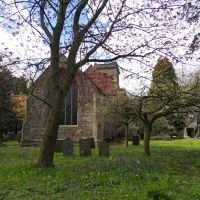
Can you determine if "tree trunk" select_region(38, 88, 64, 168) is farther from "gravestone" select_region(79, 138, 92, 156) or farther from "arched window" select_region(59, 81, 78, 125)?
"arched window" select_region(59, 81, 78, 125)

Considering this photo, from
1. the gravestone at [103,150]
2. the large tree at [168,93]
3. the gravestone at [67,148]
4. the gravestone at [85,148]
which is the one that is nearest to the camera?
the large tree at [168,93]

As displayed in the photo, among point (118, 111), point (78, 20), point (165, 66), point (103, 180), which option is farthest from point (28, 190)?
point (118, 111)

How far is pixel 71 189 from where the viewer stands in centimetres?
1062

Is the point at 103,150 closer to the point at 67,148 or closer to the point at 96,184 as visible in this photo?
the point at 67,148

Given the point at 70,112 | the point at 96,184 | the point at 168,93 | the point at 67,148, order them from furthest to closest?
the point at 70,112
the point at 67,148
the point at 168,93
the point at 96,184

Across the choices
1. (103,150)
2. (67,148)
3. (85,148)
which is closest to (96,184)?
(103,150)

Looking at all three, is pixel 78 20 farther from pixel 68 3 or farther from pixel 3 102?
pixel 3 102

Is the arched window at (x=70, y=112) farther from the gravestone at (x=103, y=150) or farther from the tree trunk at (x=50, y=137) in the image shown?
the tree trunk at (x=50, y=137)

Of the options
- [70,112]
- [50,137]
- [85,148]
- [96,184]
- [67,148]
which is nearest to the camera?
[96,184]

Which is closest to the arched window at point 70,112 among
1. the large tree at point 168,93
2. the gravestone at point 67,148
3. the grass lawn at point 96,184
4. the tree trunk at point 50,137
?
the gravestone at point 67,148

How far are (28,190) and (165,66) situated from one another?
386 inches

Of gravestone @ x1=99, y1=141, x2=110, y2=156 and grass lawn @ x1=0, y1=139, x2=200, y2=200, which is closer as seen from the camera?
grass lawn @ x1=0, y1=139, x2=200, y2=200

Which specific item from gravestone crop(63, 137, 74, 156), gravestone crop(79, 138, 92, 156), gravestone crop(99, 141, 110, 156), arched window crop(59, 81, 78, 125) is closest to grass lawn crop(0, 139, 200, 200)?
gravestone crop(99, 141, 110, 156)

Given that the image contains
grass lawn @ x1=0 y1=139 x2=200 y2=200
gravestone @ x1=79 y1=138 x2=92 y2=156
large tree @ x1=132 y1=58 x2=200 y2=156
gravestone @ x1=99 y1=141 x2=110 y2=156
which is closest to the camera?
grass lawn @ x1=0 y1=139 x2=200 y2=200
